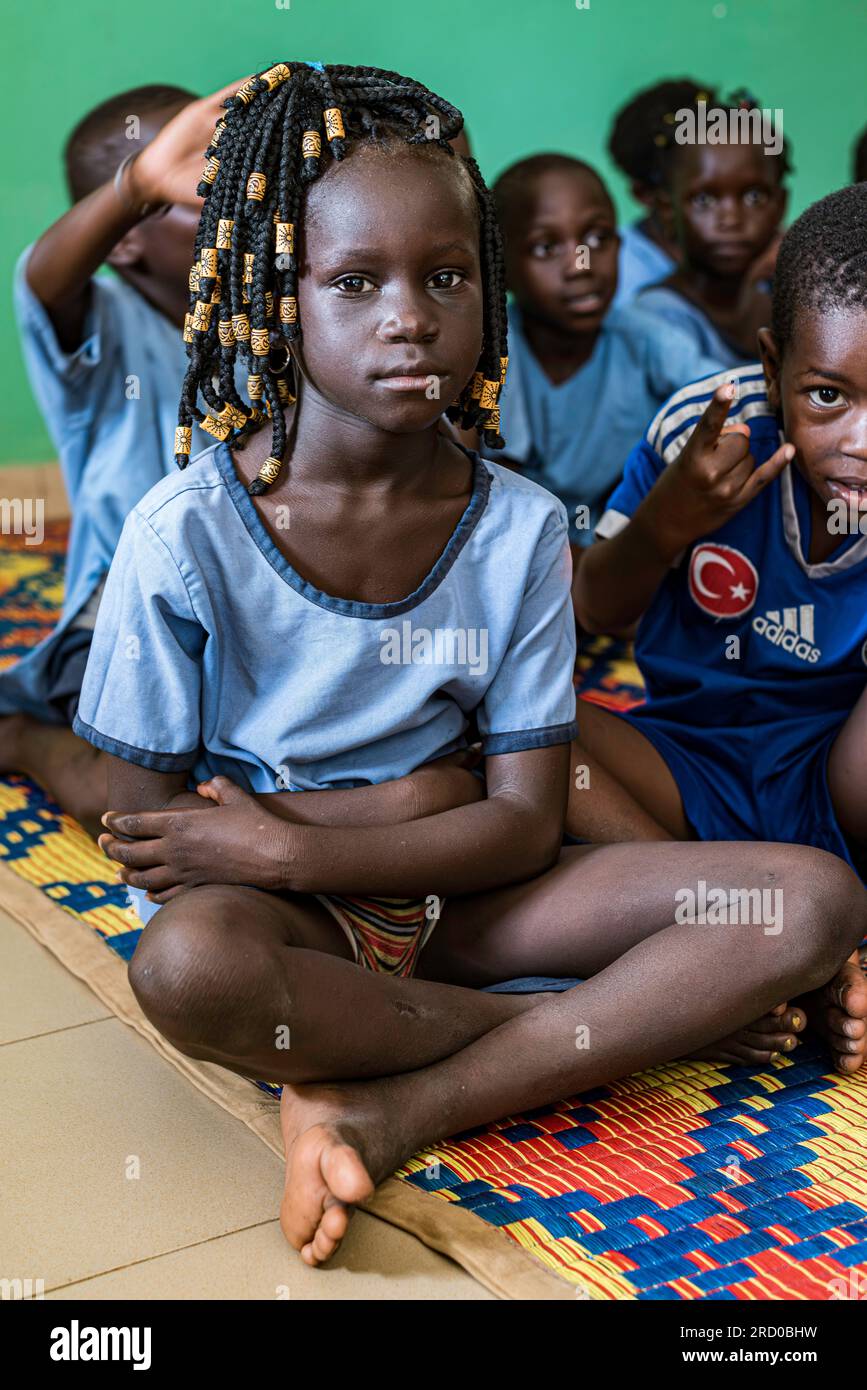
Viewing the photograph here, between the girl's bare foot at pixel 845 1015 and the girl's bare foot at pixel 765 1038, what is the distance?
0.03m

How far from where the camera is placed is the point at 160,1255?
0.96m

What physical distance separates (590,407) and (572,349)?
11 cm

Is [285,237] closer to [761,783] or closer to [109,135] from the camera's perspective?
[761,783]

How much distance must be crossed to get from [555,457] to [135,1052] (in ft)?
4.81

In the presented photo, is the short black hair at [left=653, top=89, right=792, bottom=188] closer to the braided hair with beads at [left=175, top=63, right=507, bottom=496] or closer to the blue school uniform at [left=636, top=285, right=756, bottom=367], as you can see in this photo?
the blue school uniform at [left=636, top=285, right=756, bottom=367]

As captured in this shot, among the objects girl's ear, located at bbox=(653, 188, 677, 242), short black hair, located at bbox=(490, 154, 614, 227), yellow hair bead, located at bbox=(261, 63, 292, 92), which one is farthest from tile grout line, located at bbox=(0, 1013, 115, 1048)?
girl's ear, located at bbox=(653, 188, 677, 242)

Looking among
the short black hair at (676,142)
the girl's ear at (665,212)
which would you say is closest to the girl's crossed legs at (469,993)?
the short black hair at (676,142)

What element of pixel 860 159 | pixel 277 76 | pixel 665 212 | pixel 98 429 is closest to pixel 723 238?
pixel 665 212

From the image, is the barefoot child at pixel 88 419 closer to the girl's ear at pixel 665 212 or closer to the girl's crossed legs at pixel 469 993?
the girl's crossed legs at pixel 469 993

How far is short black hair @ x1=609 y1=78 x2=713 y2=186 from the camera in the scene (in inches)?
129

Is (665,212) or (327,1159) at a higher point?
(665,212)

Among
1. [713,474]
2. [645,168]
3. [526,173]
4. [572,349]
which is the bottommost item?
[713,474]
